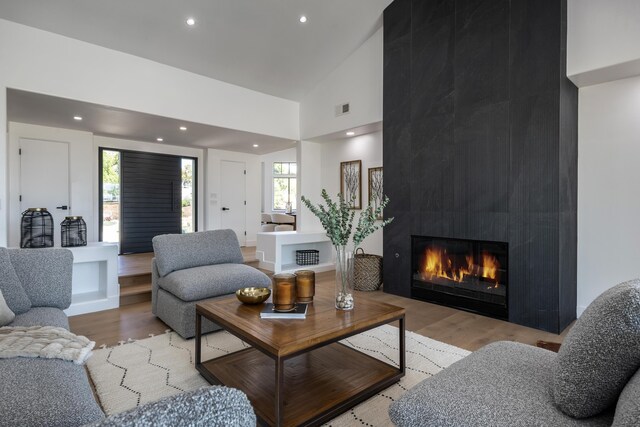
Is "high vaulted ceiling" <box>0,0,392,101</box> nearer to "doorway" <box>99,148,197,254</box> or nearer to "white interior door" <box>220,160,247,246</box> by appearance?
"white interior door" <box>220,160,247,246</box>

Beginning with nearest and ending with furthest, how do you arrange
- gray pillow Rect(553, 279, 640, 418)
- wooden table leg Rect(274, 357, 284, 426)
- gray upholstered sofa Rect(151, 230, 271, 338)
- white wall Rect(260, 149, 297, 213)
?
gray pillow Rect(553, 279, 640, 418), wooden table leg Rect(274, 357, 284, 426), gray upholstered sofa Rect(151, 230, 271, 338), white wall Rect(260, 149, 297, 213)

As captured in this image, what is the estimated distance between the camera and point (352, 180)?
5805 millimetres

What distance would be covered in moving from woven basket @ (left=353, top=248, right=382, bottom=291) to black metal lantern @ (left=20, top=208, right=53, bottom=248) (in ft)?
11.6

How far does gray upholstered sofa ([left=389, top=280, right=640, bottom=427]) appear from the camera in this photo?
954 millimetres

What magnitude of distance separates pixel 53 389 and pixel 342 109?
473 centimetres

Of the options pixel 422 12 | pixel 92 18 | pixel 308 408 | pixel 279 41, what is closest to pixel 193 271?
pixel 308 408

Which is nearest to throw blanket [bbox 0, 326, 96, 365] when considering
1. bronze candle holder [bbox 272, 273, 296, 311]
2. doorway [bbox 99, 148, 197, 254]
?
bronze candle holder [bbox 272, 273, 296, 311]

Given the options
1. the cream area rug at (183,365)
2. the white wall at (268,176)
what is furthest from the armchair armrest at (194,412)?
the white wall at (268,176)

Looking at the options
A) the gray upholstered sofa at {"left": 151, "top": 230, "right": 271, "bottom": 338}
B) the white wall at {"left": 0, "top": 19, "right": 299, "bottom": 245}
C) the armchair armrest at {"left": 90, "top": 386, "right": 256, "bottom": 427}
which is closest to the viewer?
the armchair armrest at {"left": 90, "top": 386, "right": 256, "bottom": 427}

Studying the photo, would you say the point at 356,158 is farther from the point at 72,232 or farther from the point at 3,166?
the point at 3,166

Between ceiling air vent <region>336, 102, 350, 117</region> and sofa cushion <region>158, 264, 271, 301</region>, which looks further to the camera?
ceiling air vent <region>336, 102, 350, 117</region>

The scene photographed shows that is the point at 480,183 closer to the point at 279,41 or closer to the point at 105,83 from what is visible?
the point at 279,41

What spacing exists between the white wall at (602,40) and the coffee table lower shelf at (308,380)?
3.05 metres

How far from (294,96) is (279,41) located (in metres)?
1.34
